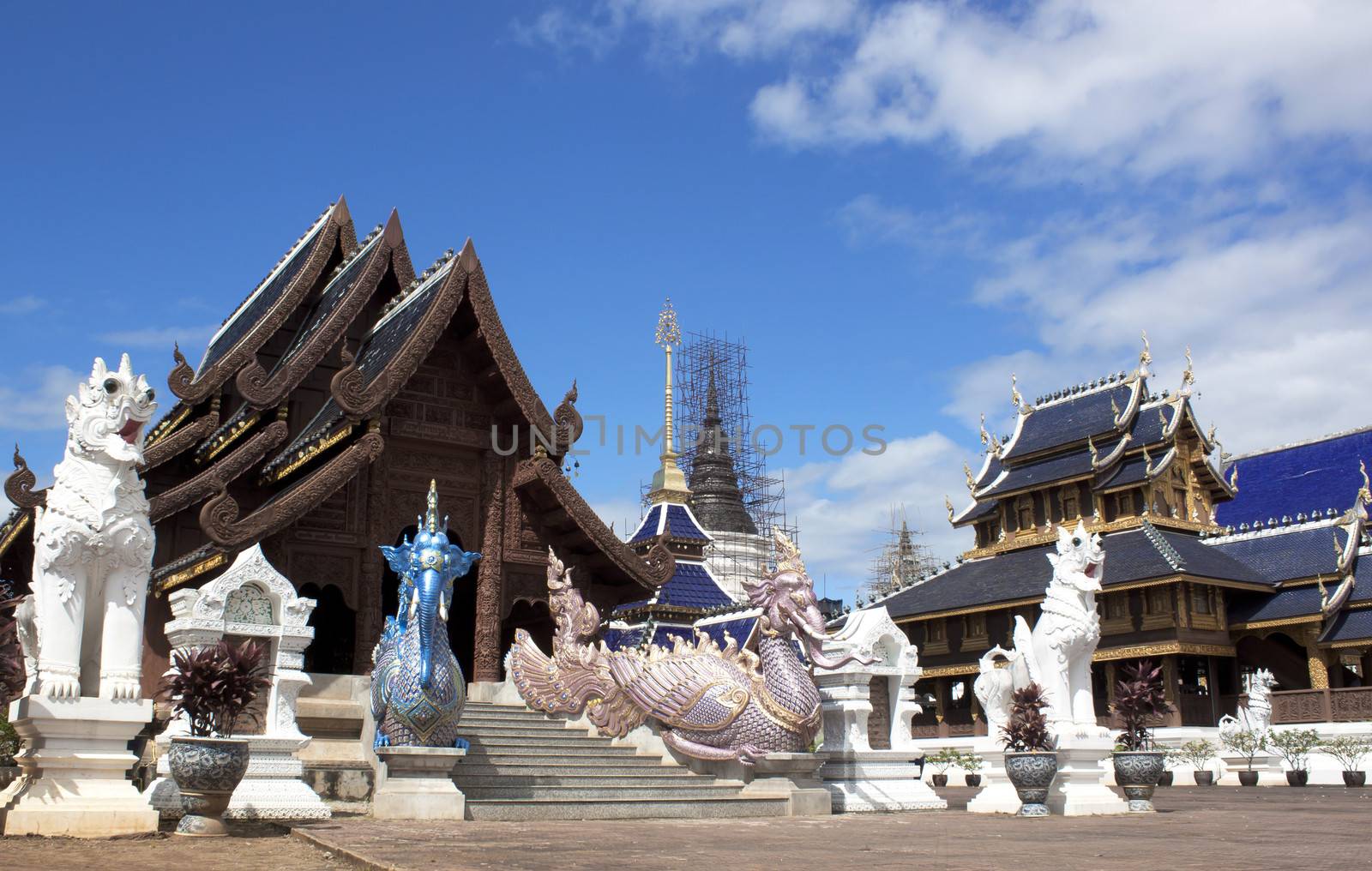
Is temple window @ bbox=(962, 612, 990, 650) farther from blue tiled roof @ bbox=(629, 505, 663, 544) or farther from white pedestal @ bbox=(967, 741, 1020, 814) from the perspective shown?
white pedestal @ bbox=(967, 741, 1020, 814)

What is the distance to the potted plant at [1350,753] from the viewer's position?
20.6 metres

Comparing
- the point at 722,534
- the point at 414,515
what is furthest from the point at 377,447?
the point at 722,534

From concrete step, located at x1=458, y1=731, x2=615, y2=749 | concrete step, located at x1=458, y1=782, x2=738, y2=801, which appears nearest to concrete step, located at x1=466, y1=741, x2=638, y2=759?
concrete step, located at x1=458, y1=731, x2=615, y2=749

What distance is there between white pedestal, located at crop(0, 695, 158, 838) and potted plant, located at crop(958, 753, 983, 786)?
1856 cm

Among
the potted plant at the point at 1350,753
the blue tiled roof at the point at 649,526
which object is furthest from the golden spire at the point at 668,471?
the potted plant at the point at 1350,753

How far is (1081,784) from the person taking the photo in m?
12.1

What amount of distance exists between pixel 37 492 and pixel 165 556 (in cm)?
176

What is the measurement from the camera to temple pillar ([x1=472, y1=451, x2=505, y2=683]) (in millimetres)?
14062

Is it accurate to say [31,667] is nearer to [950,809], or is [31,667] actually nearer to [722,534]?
[950,809]

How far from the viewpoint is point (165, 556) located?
44.8 feet

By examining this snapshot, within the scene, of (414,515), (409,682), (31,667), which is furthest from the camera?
(414,515)

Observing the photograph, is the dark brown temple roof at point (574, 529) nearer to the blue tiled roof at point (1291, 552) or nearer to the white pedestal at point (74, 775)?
the white pedestal at point (74, 775)

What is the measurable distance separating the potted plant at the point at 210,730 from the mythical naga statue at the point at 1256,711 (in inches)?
793

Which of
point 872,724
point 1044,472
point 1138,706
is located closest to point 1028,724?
point 1138,706
